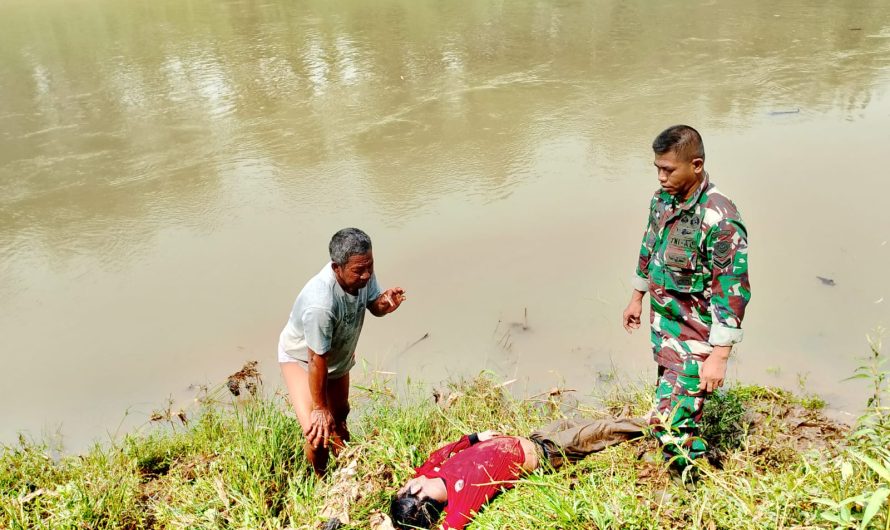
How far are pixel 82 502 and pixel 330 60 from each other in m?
8.09

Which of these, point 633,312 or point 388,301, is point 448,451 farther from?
point 633,312

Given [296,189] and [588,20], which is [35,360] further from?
[588,20]

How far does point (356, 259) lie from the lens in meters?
2.49

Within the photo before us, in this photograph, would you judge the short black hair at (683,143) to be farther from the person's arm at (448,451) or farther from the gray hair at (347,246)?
the person's arm at (448,451)

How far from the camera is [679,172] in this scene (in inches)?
94.1

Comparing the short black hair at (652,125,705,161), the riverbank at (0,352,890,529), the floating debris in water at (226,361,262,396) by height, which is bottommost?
the floating debris in water at (226,361,262,396)

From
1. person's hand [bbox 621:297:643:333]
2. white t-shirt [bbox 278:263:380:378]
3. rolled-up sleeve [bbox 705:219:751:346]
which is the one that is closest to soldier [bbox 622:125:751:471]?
rolled-up sleeve [bbox 705:219:751:346]

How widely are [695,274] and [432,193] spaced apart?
359 centimetres

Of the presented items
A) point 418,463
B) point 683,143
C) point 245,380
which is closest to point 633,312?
point 683,143

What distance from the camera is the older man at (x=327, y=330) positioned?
253 centimetres

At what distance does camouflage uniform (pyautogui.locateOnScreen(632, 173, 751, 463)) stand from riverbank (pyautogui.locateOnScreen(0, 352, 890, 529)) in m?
0.24

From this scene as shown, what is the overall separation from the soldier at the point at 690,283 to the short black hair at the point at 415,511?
0.87 meters

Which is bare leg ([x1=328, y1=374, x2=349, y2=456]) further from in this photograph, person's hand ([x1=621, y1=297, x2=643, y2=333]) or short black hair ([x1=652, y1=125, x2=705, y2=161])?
short black hair ([x1=652, y1=125, x2=705, y2=161])

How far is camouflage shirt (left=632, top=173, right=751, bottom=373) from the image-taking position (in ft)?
7.65
